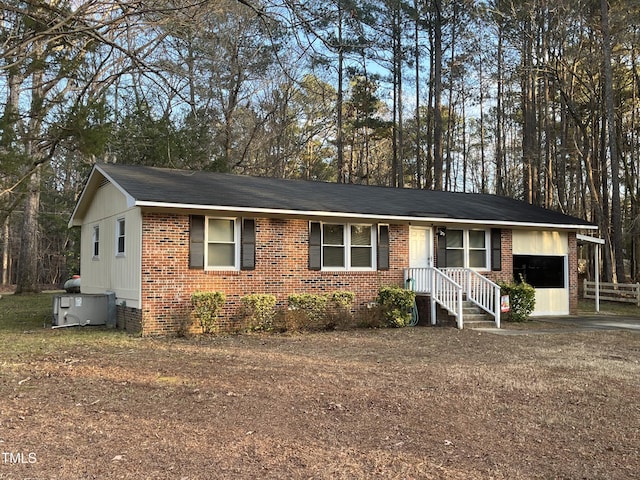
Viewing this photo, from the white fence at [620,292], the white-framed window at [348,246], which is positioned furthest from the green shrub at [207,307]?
the white fence at [620,292]

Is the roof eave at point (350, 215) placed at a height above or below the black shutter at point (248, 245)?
above

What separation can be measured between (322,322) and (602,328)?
23.0 feet

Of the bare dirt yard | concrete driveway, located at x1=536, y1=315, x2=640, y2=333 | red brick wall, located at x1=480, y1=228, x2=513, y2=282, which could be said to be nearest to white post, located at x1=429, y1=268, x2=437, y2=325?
red brick wall, located at x1=480, y1=228, x2=513, y2=282

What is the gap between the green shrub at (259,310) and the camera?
1204 cm

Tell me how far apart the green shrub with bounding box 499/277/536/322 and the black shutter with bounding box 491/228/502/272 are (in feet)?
3.23

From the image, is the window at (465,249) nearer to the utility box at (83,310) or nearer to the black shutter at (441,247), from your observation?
the black shutter at (441,247)

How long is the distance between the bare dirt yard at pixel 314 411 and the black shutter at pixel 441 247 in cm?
525

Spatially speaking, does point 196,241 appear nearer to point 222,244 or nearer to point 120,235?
point 222,244

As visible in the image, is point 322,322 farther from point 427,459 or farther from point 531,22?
point 531,22

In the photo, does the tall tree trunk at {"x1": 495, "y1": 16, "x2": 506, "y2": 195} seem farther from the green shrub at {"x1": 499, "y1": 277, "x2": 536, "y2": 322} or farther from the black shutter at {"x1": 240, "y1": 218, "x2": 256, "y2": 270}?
the black shutter at {"x1": 240, "y1": 218, "x2": 256, "y2": 270}

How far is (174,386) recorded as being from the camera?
664cm

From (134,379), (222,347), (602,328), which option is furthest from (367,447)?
(602,328)

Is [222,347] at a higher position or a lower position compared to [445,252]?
lower

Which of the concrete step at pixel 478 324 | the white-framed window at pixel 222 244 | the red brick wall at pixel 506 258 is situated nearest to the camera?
the white-framed window at pixel 222 244
